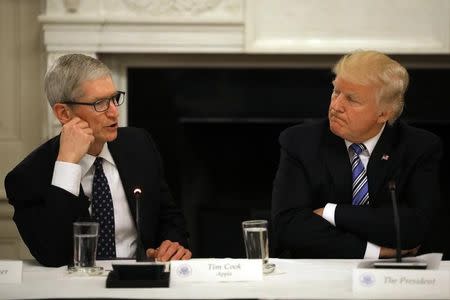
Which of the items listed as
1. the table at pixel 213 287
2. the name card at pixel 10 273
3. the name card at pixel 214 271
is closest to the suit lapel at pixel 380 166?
the table at pixel 213 287

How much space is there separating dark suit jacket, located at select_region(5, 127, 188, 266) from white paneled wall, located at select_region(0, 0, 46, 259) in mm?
1668

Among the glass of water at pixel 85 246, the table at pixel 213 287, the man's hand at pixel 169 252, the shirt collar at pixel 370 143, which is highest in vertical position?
the shirt collar at pixel 370 143

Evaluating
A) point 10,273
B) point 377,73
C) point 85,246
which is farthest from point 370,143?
point 10,273

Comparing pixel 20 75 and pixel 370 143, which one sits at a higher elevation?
pixel 20 75

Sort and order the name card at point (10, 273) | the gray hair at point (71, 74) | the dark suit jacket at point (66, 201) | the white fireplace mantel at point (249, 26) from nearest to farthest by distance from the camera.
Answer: the name card at point (10, 273) < the dark suit jacket at point (66, 201) < the gray hair at point (71, 74) < the white fireplace mantel at point (249, 26)

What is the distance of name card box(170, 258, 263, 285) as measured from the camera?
6.98ft

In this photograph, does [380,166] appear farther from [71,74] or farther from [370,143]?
[71,74]

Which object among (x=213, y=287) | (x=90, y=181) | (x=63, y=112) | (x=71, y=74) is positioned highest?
(x=71, y=74)

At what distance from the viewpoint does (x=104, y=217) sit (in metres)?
2.60

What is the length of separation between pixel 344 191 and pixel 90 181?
0.82m

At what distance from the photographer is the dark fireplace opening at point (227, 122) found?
4562 millimetres

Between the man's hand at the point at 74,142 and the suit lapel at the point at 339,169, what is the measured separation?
0.79 m

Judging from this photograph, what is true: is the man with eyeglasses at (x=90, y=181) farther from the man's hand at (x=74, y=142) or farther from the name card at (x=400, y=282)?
the name card at (x=400, y=282)

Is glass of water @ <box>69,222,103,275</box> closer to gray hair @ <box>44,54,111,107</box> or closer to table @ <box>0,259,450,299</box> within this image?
table @ <box>0,259,450,299</box>
